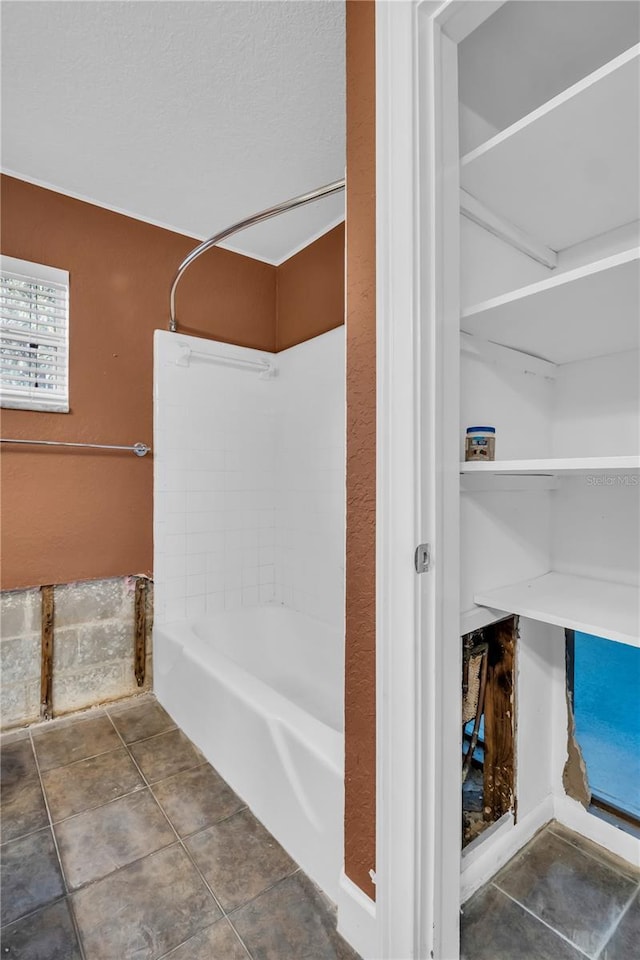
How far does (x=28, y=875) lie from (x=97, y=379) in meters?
1.80

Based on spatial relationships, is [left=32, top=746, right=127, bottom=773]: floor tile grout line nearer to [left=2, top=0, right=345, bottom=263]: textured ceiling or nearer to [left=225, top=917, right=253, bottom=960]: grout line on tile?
[left=225, top=917, right=253, bottom=960]: grout line on tile

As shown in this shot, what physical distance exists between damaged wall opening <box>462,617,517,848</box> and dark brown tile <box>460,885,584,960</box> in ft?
0.51

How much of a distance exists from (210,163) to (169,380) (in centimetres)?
95

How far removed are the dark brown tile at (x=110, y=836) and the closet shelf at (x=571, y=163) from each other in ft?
6.41

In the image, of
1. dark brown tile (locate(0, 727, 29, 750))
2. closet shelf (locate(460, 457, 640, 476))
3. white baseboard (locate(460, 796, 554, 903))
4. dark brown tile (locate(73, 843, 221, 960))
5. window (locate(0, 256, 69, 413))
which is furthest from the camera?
window (locate(0, 256, 69, 413))

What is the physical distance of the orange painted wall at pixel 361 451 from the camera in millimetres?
1002

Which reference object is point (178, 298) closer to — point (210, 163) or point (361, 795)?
point (210, 163)

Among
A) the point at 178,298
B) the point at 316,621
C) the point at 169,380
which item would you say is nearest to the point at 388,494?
the point at 316,621

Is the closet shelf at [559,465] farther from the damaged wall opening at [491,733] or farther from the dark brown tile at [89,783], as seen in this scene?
the dark brown tile at [89,783]

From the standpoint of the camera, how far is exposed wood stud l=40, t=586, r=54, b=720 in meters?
2.00

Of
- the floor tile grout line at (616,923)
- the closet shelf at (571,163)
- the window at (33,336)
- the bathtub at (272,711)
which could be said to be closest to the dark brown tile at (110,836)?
the bathtub at (272,711)

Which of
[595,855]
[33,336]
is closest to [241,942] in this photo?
[595,855]

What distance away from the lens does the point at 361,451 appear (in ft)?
3.40

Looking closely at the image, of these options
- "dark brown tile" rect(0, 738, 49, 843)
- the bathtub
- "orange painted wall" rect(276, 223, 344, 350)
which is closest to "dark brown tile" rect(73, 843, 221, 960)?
the bathtub
